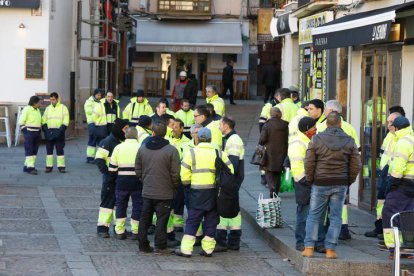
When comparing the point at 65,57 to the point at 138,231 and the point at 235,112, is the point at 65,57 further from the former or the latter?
the point at 138,231

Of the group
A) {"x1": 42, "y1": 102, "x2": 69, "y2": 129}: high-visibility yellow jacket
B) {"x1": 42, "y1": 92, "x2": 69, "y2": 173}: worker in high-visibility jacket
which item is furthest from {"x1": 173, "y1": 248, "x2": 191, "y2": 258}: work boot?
{"x1": 42, "y1": 102, "x2": 69, "y2": 129}: high-visibility yellow jacket

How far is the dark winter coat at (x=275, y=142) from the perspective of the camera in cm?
1612

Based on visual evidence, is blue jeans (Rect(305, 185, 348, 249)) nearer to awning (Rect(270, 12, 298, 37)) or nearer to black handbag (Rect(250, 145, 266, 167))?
black handbag (Rect(250, 145, 266, 167))

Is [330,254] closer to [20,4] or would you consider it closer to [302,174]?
[302,174]

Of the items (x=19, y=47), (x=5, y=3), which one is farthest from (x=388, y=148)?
(x=19, y=47)

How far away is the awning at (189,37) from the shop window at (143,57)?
5.29ft

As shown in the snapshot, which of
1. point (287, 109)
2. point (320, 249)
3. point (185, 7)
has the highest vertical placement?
point (185, 7)

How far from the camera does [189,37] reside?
44.5 m

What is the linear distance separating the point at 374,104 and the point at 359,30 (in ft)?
6.14

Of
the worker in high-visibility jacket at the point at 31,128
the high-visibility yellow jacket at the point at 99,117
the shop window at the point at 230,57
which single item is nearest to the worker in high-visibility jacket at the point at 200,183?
the worker in high-visibility jacket at the point at 31,128

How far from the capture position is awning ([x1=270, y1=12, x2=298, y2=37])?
2278 cm

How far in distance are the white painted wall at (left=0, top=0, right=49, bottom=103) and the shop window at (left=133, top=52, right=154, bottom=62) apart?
687 inches

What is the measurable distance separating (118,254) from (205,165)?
163 centimetres

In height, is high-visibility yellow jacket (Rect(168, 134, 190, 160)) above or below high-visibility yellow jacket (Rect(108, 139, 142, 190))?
above
